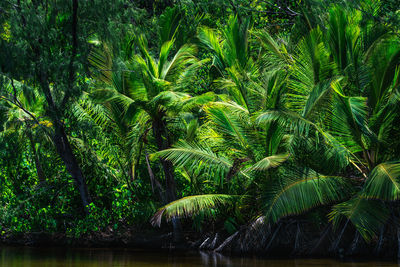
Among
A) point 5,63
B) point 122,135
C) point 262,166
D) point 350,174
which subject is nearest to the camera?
point 5,63

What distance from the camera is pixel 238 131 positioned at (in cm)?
1141

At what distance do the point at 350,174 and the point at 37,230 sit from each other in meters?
8.54

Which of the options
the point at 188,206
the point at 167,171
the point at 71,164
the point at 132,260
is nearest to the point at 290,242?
the point at 188,206

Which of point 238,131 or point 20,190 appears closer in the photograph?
point 238,131

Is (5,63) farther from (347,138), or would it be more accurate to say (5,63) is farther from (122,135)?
(347,138)

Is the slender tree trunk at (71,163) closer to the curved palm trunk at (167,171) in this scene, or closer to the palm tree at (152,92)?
the palm tree at (152,92)

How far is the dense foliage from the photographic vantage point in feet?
32.4

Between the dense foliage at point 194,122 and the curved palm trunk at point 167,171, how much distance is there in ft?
0.11

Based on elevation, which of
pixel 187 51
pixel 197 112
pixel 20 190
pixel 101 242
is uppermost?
pixel 187 51

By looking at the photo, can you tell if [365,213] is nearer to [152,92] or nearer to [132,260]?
[132,260]

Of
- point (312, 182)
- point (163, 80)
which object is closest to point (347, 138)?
point (312, 182)

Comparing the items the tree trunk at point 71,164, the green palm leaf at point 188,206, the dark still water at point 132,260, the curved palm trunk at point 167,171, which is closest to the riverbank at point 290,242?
the curved palm trunk at point 167,171

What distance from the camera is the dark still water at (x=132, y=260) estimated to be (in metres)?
10.1

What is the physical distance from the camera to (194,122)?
40.9ft
